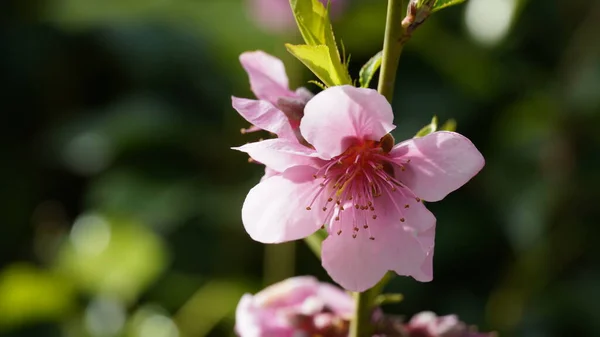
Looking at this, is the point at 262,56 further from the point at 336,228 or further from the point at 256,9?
the point at 256,9

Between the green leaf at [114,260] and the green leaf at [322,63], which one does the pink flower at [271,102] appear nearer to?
the green leaf at [322,63]

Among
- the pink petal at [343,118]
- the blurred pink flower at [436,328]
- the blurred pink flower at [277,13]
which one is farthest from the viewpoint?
the blurred pink flower at [277,13]

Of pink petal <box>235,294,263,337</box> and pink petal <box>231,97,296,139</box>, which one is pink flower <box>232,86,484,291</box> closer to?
pink petal <box>231,97,296,139</box>

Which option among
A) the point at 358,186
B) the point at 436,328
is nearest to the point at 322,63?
the point at 358,186

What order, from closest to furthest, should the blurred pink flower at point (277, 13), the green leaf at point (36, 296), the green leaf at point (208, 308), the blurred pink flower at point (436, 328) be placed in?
the blurred pink flower at point (436, 328) → the green leaf at point (36, 296) → the green leaf at point (208, 308) → the blurred pink flower at point (277, 13)

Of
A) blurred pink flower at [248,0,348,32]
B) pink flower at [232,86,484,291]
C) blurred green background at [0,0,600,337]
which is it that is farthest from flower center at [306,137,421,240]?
blurred pink flower at [248,0,348,32]

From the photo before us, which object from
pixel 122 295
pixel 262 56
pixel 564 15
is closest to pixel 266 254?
pixel 122 295

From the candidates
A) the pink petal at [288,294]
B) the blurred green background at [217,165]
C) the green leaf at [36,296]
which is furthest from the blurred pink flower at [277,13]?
the pink petal at [288,294]

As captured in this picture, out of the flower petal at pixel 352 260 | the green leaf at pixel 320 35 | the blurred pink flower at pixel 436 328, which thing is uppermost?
the green leaf at pixel 320 35
